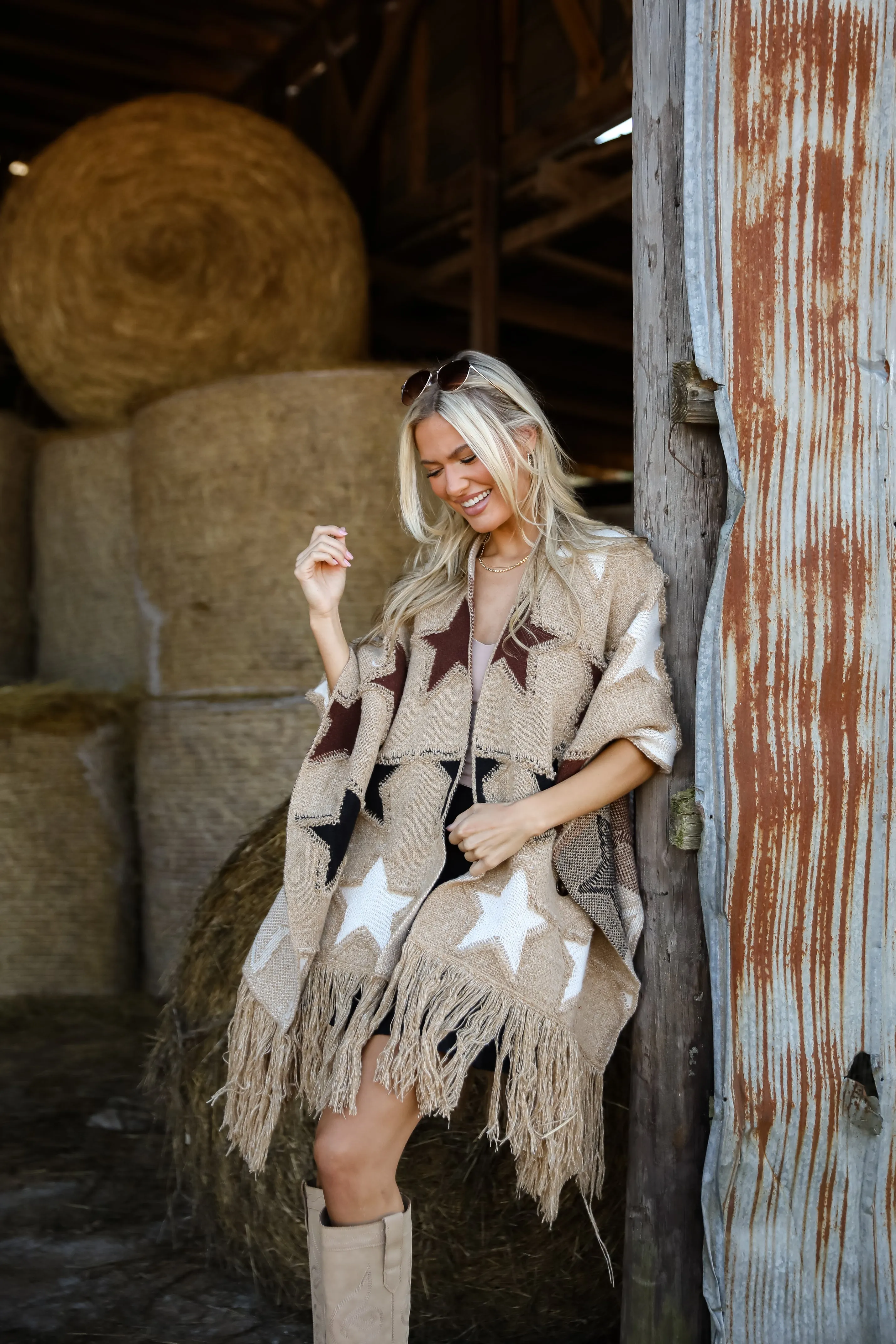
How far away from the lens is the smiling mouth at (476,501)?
1887 mm

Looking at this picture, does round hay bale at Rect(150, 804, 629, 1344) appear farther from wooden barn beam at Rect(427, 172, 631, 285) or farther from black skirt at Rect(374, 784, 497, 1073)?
wooden barn beam at Rect(427, 172, 631, 285)

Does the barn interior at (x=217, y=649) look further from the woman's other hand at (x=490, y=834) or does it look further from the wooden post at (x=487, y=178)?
the woman's other hand at (x=490, y=834)

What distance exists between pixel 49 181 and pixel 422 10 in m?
1.52

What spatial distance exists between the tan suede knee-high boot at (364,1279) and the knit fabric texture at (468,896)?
162 millimetres

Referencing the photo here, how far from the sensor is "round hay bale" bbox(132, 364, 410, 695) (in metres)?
3.54

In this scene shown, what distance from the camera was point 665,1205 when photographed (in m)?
1.80

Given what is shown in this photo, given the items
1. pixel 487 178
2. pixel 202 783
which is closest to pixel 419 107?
pixel 487 178

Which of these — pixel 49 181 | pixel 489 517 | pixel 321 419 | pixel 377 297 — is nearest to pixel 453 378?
pixel 489 517

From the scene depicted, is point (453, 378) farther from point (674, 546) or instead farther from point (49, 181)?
point (49, 181)

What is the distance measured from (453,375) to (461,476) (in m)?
0.15

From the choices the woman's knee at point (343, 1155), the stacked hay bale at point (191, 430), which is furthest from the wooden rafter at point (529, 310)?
Result: the woman's knee at point (343, 1155)

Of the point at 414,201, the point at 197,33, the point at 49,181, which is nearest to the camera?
the point at 49,181

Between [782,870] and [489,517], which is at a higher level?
[489,517]

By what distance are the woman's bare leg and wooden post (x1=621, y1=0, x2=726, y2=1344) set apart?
364 millimetres
